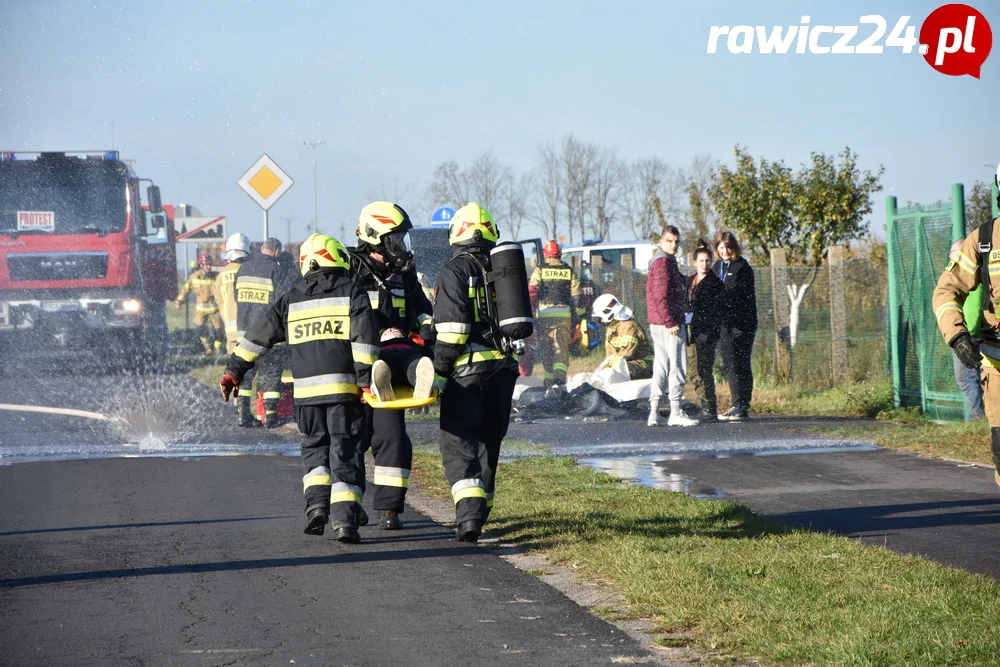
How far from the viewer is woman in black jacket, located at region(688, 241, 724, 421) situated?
1311 centimetres

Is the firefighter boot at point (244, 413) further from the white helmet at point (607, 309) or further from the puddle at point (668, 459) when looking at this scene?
the puddle at point (668, 459)

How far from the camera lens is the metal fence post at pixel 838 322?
15.7 metres

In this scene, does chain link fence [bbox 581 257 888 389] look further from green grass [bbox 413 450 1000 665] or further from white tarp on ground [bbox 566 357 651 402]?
green grass [bbox 413 450 1000 665]

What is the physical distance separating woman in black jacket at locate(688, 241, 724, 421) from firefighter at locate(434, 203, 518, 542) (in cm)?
635

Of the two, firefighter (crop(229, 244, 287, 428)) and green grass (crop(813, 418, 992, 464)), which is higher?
firefighter (crop(229, 244, 287, 428))

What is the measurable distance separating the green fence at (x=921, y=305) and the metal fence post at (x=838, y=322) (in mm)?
1926

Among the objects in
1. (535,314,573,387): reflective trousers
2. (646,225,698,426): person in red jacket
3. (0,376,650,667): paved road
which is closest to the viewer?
(0,376,650,667): paved road

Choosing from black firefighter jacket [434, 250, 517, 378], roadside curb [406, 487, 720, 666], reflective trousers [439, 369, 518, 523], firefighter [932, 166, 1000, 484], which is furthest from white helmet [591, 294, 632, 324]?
firefighter [932, 166, 1000, 484]

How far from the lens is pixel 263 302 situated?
13328mm

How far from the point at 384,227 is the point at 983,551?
365cm

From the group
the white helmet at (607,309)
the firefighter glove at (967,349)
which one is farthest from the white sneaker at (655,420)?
the firefighter glove at (967,349)

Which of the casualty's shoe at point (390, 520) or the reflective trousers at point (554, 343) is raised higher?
the reflective trousers at point (554, 343)

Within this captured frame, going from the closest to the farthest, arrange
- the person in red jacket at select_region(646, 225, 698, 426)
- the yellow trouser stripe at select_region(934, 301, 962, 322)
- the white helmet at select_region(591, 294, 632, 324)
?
1. the yellow trouser stripe at select_region(934, 301, 962, 322)
2. the person in red jacket at select_region(646, 225, 698, 426)
3. the white helmet at select_region(591, 294, 632, 324)

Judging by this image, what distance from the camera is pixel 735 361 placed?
13.3 metres
